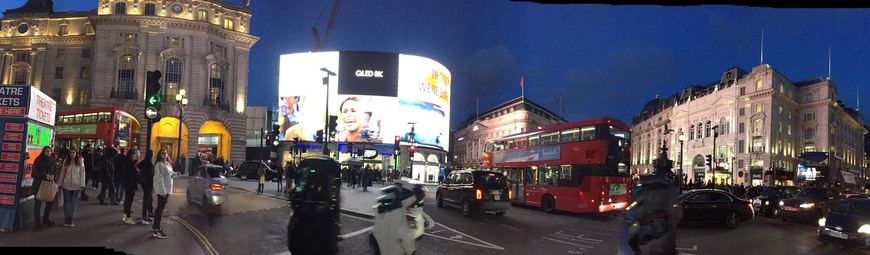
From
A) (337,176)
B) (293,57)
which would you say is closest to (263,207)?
(337,176)

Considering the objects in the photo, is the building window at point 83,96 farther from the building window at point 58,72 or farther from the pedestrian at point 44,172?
the pedestrian at point 44,172

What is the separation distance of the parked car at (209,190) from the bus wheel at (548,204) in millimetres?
11755

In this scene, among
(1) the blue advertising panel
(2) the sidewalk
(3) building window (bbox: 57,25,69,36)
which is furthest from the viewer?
(3) building window (bbox: 57,25,69,36)

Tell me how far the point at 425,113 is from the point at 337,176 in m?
62.4

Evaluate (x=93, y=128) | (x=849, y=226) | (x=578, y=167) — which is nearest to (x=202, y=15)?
(x=93, y=128)

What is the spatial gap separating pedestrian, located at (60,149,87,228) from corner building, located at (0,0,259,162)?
43843 millimetres

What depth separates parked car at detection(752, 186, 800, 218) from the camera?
22422 millimetres

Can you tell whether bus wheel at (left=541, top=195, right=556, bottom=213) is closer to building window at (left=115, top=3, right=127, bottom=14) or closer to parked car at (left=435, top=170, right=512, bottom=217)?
parked car at (left=435, top=170, right=512, bottom=217)

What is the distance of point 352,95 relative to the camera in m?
63.5

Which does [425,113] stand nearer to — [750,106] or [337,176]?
[750,106]

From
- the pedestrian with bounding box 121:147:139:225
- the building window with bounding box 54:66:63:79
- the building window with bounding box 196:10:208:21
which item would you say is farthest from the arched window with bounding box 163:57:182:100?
the pedestrian with bounding box 121:147:139:225

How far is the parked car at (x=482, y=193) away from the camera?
56.5 ft

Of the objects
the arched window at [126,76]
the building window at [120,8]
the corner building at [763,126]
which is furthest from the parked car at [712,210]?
the building window at [120,8]

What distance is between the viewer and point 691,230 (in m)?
15.8
